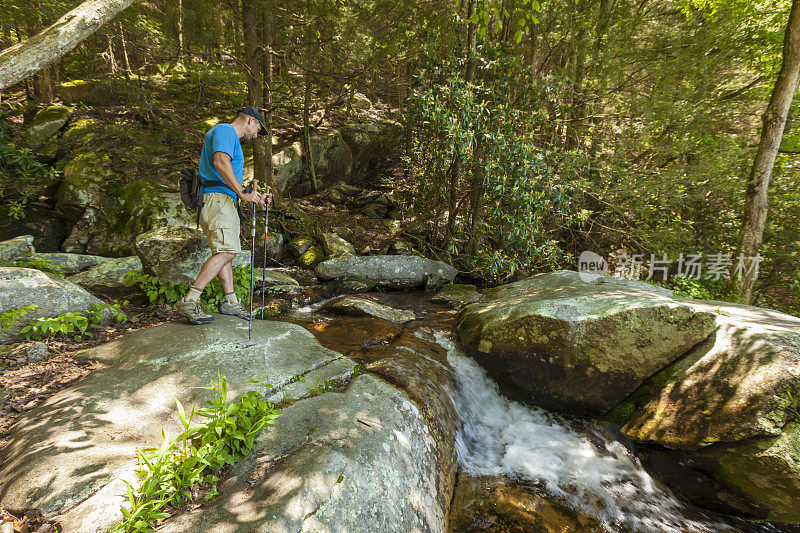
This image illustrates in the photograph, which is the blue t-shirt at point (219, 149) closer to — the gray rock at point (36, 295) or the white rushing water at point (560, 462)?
the gray rock at point (36, 295)

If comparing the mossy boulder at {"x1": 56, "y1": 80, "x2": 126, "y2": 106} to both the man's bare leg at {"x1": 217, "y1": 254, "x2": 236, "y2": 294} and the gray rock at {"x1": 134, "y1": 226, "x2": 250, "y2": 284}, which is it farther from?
the man's bare leg at {"x1": 217, "y1": 254, "x2": 236, "y2": 294}

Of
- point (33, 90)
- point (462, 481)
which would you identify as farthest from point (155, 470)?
point (33, 90)

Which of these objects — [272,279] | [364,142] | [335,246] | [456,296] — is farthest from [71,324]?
[364,142]

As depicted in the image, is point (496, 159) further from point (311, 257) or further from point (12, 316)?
point (12, 316)

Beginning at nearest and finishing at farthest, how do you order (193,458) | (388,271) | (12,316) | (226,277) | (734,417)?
(193,458) → (734,417) → (12,316) → (226,277) → (388,271)

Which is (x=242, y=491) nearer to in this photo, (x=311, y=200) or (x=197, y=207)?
(x=197, y=207)

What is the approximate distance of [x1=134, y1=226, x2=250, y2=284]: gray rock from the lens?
5277 millimetres

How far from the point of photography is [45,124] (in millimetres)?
10102

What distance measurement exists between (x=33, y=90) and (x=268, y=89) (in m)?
9.17

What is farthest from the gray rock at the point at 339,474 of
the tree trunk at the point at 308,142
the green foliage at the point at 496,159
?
the tree trunk at the point at 308,142

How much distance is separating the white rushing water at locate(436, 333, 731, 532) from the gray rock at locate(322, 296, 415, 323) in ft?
6.20

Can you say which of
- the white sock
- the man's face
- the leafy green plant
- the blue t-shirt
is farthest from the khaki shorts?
the leafy green plant

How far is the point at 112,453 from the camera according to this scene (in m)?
2.41

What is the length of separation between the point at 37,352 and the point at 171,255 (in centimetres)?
199
